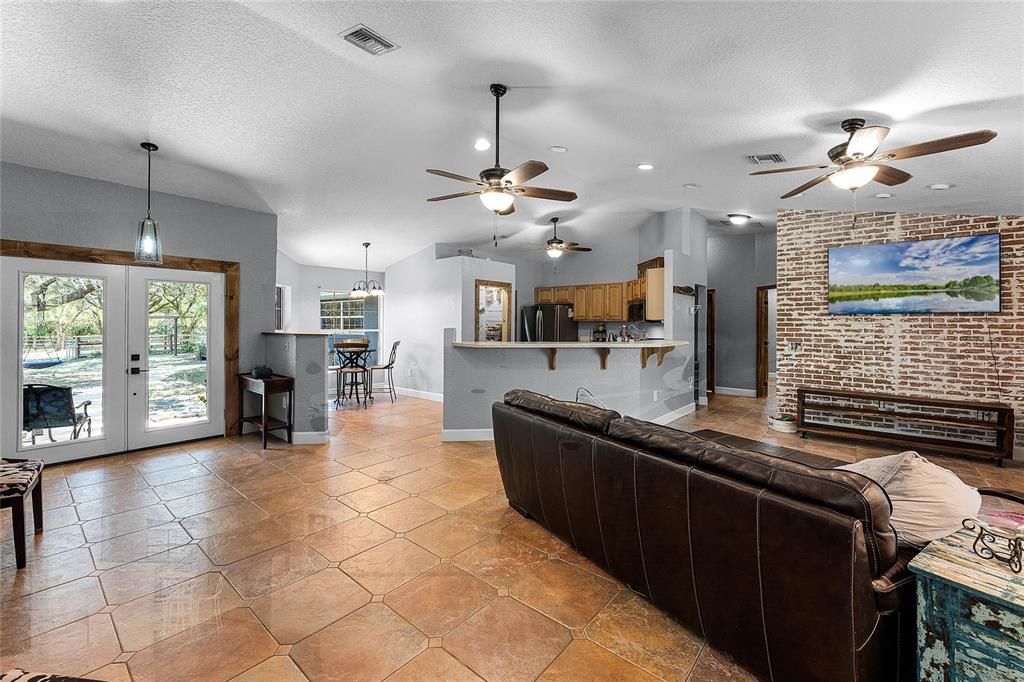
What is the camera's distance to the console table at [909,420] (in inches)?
181

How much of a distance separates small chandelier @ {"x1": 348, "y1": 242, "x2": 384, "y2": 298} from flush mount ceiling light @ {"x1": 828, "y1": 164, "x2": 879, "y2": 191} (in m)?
6.37

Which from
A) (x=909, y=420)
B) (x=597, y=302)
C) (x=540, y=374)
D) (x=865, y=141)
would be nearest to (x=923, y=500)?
(x=865, y=141)

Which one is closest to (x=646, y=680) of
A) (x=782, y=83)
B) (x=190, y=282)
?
(x=782, y=83)

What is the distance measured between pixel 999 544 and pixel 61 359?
6.37 metres

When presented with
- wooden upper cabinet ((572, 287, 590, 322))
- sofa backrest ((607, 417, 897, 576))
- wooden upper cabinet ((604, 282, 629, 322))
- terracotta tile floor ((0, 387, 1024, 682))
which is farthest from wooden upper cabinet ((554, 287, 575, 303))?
sofa backrest ((607, 417, 897, 576))

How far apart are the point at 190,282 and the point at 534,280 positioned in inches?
245

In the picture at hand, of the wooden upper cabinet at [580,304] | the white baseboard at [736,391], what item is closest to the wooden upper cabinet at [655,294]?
the wooden upper cabinet at [580,304]

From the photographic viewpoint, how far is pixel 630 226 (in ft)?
26.5

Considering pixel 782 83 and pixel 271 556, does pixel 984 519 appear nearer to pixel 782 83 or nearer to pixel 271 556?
pixel 782 83

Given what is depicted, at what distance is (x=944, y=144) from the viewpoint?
2.54 m

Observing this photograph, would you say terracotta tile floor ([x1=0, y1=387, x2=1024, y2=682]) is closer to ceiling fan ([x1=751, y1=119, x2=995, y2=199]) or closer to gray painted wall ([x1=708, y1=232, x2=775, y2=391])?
ceiling fan ([x1=751, y1=119, x2=995, y2=199])

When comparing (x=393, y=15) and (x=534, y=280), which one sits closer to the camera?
(x=393, y=15)

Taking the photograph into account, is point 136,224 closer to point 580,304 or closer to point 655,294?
point 655,294

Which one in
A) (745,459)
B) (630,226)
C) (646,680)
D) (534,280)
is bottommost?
(646,680)
